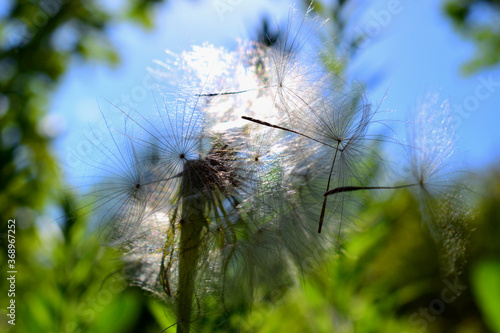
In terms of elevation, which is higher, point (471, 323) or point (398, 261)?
point (398, 261)

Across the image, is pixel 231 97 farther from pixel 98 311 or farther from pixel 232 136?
pixel 98 311

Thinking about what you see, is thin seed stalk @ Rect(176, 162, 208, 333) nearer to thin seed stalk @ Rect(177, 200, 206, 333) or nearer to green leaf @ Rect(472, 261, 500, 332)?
thin seed stalk @ Rect(177, 200, 206, 333)

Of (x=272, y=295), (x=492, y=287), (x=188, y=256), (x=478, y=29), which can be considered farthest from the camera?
(x=478, y=29)

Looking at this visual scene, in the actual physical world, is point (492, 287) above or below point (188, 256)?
below

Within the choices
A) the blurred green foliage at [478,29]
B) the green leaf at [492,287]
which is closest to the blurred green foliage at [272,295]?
the green leaf at [492,287]

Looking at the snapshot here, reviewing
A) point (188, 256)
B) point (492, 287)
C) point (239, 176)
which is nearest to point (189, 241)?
point (188, 256)

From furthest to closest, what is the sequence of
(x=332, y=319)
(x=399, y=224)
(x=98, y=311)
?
(x=399, y=224) < (x=332, y=319) < (x=98, y=311)

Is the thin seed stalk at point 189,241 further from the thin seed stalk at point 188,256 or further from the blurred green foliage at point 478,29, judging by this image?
the blurred green foliage at point 478,29

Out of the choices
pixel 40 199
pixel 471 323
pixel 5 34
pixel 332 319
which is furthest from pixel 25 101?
pixel 471 323

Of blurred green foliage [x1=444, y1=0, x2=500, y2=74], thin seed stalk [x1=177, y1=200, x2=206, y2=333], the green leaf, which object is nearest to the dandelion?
thin seed stalk [x1=177, y1=200, x2=206, y2=333]

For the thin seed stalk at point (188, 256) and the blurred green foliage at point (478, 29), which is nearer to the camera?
the thin seed stalk at point (188, 256)

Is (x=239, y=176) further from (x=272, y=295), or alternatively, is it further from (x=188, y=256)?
(x=272, y=295)
